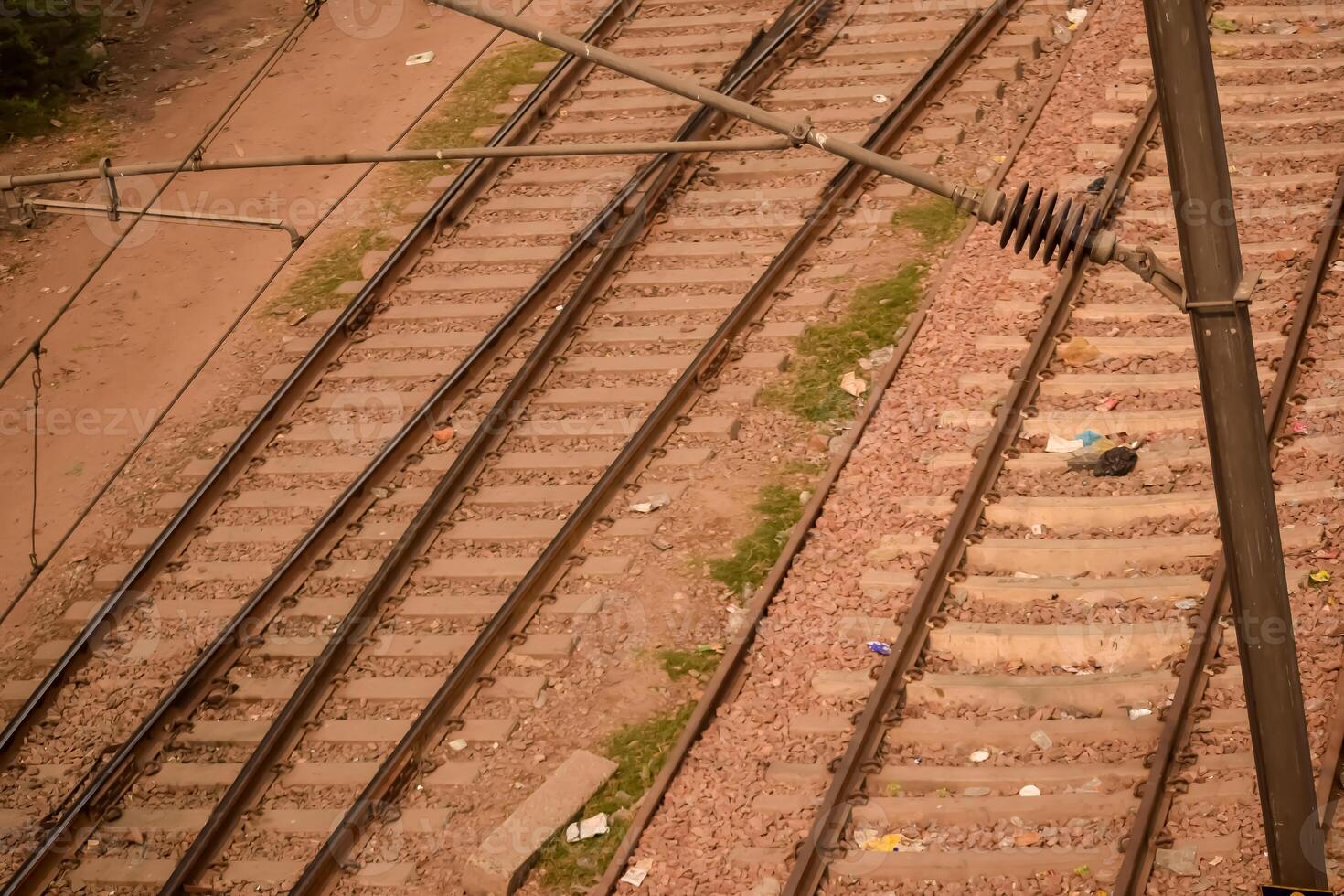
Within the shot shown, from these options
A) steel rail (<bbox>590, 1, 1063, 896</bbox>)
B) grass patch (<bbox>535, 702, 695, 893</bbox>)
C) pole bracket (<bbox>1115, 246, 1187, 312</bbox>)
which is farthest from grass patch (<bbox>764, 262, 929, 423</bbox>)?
pole bracket (<bbox>1115, 246, 1187, 312</bbox>)

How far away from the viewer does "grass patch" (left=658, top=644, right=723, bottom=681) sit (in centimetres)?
927

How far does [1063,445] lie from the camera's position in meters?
9.79

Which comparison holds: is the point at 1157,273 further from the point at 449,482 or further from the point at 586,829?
the point at 449,482

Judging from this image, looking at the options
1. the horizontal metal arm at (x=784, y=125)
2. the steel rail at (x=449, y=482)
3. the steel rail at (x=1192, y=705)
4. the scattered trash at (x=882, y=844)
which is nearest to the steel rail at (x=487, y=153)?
the horizontal metal arm at (x=784, y=125)

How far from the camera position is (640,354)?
38.9 ft

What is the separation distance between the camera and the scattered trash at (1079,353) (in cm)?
1044

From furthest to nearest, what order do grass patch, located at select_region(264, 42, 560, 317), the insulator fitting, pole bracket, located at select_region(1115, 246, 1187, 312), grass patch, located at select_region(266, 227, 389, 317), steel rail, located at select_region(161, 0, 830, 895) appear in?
grass patch, located at select_region(264, 42, 560, 317), grass patch, located at select_region(266, 227, 389, 317), steel rail, located at select_region(161, 0, 830, 895), the insulator fitting, pole bracket, located at select_region(1115, 246, 1187, 312)

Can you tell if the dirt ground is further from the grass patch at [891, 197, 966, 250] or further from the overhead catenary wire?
the grass patch at [891, 197, 966, 250]

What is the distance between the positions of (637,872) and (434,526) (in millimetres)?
3729

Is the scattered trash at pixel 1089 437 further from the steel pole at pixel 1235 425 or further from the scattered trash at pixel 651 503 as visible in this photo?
the steel pole at pixel 1235 425

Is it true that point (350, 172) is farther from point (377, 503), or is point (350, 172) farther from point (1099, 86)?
point (1099, 86)

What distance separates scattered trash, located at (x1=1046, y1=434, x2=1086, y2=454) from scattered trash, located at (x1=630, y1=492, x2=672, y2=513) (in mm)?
2809

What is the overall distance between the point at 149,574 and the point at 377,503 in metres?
1.87

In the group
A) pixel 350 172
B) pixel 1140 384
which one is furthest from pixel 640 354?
pixel 350 172
